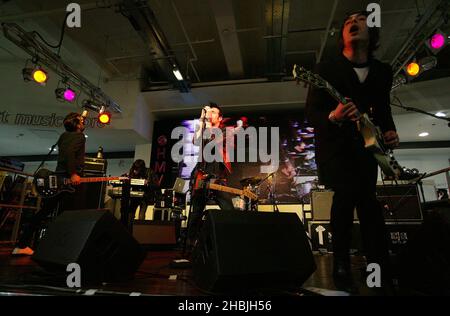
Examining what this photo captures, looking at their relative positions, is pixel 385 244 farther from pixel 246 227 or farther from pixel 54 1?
pixel 54 1

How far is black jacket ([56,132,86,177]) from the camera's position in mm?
3219

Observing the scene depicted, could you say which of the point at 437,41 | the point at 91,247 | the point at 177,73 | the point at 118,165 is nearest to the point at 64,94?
the point at 177,73

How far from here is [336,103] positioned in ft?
5.51

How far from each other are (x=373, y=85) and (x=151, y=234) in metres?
3.44

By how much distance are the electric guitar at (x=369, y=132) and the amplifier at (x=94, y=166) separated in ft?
14.0

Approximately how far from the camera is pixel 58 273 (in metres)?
1.50

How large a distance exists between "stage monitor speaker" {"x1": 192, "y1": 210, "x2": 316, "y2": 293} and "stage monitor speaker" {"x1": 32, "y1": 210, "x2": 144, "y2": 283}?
50 centimetres

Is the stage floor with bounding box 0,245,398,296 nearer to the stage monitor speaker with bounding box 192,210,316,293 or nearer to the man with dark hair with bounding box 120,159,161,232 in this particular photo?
the stage monitor speaker with bounding box 192,210,316,293

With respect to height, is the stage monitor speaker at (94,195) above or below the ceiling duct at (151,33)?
below

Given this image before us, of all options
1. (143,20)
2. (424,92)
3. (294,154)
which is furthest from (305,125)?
(143,20)

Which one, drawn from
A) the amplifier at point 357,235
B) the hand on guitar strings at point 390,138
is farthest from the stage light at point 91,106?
the hand on guitar strings at point 390,138

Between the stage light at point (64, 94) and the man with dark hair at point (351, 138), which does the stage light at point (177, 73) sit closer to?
the stage light at point (64, 94)

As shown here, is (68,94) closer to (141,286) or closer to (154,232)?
(154,232)

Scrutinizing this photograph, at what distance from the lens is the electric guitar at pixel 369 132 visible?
5.05 ft
